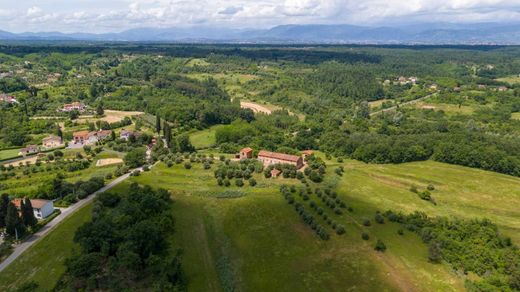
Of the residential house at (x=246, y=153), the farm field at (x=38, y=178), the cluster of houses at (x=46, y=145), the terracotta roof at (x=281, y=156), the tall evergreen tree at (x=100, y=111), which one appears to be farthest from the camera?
the tall evergreen tree at (x=100, y=111)

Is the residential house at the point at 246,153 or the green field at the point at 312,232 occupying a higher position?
the residential house at the point at 246,153

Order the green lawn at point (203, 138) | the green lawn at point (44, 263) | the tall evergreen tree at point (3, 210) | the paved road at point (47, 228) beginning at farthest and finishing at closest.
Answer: the green lawn at point (203, 138) < the tall evergreen tree at point (3, 210) < the paved road at point (47, 228) < the green lawn at point (44, 263)

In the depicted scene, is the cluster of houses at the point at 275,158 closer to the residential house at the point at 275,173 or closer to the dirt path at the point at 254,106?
the residential house at the point at 275,173

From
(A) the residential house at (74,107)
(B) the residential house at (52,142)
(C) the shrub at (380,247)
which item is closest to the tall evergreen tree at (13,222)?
(C) the shrub at (380,247)

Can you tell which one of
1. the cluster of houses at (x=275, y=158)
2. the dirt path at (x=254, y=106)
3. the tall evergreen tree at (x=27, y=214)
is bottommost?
the dirt path at (x=254, y=106)

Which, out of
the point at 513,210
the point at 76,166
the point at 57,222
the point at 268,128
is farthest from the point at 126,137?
the point at 513,210

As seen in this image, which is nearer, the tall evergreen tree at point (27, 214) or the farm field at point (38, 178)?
the tall evergreen tree at point (27, 214)

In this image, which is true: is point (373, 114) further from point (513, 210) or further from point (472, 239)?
point (472, 239)

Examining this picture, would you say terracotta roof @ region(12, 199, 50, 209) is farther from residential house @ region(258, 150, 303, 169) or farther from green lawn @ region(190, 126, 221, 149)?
green lawn @ region(190, 126, 221, 149)
